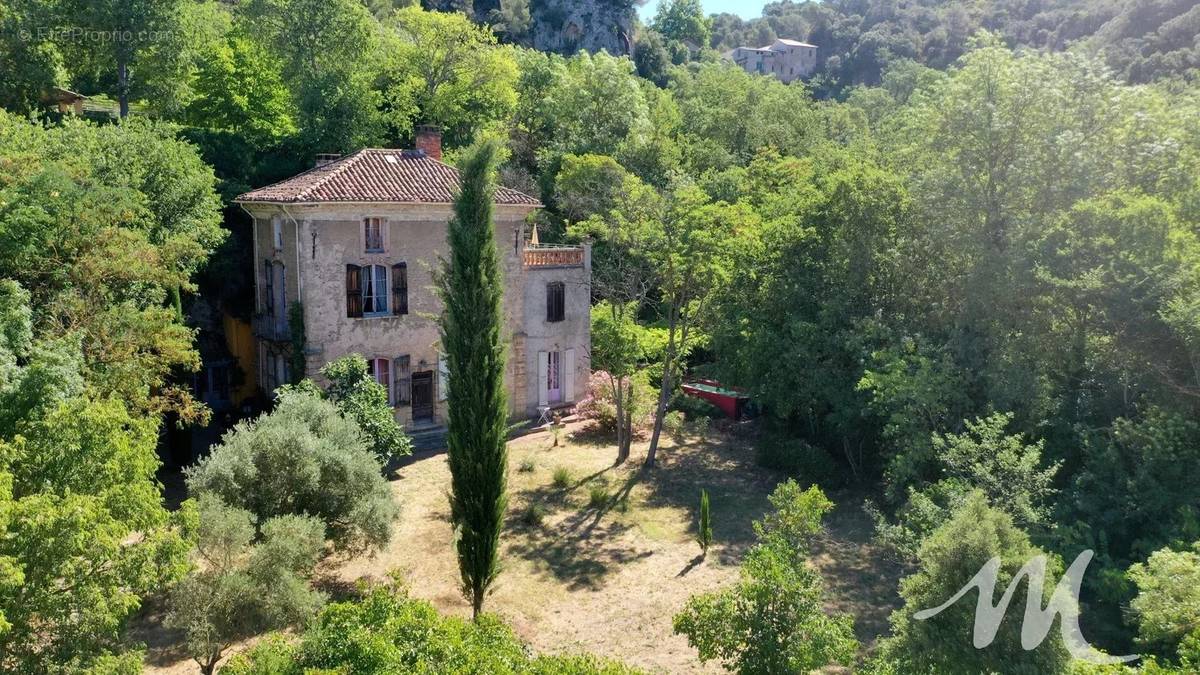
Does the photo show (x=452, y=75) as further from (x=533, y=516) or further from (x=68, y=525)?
(x=68, y=525)

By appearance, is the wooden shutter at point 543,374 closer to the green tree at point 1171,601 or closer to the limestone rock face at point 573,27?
the green tree at point 1171,601

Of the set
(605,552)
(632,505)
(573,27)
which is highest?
(573,27)

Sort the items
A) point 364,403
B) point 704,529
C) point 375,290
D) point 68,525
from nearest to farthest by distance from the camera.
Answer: point 68,525 → point 704,529 → point 364,403 → point 375,290

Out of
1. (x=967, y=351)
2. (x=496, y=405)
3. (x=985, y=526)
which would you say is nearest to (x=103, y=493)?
(x=496, y=405)

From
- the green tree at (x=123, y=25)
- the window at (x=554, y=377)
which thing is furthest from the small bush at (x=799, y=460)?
the green tree at (x=123, y=25)

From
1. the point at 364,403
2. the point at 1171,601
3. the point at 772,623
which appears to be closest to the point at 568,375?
the point at 364,403

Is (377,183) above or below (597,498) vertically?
above
